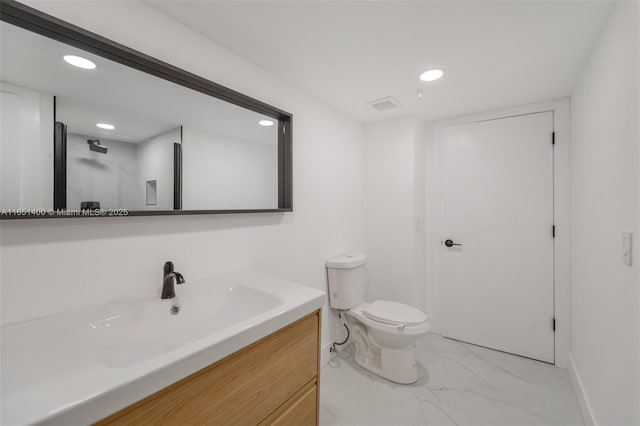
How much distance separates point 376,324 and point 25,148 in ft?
6.53

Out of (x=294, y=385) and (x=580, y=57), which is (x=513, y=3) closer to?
(x=580, y=57)

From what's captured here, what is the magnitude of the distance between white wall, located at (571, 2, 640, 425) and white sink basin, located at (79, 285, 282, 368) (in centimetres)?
137

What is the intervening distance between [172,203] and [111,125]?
0.37 meters

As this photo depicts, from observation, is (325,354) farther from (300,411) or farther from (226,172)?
(226,172)

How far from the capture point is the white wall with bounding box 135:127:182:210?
3.63 ft

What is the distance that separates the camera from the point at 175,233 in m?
1.23

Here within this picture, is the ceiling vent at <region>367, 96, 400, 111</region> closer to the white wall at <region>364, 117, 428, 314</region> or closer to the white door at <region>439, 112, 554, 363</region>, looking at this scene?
the white wall at <region>364, 117, 428, 314</region>

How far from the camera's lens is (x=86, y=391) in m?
Result: 0.55

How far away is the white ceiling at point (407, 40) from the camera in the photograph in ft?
3.79

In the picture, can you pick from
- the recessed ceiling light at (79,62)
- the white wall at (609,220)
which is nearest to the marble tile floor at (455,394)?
the white wall at (609,220)

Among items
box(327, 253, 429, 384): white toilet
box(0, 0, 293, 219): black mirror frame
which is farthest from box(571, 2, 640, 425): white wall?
box(0, 0, 293, 219): black mirror frame

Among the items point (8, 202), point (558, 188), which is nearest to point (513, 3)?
point (558, 188)

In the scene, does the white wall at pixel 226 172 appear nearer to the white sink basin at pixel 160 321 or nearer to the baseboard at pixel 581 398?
the white sink basin at pixel 160 321

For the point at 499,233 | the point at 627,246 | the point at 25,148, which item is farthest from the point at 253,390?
the point at 499,233
